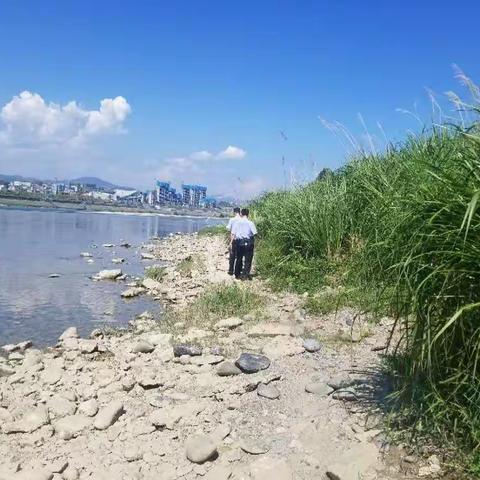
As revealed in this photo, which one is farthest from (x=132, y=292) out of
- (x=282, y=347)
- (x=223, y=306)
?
(x=282, y=347)

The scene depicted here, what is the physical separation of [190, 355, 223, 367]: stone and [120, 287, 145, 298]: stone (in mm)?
8485

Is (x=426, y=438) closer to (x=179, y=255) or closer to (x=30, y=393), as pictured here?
(x=30, y=393)

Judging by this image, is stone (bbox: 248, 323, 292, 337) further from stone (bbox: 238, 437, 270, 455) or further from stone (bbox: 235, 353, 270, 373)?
stone (bbox: 238, 437, 270, 455)

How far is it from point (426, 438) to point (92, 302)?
12043 millimetres

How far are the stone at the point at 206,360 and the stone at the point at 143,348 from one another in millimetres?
1123

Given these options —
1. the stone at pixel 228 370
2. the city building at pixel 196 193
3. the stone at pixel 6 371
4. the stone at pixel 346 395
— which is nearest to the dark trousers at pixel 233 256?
the stone at pixel 6 371

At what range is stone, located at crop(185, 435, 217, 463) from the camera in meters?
4.80

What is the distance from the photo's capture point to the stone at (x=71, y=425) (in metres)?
5.64

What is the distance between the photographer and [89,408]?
616cm

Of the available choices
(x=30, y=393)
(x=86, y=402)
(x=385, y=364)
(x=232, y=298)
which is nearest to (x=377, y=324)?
(x=385, y=364)

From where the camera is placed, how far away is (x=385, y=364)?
19.9ft

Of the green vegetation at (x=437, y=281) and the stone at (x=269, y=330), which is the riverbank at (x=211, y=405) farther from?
the green vegetation at (x=437, y=281)

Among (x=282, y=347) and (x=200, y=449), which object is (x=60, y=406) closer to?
(x=200, y=449)

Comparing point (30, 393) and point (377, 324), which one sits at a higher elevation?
point (377, 324)
